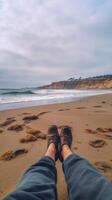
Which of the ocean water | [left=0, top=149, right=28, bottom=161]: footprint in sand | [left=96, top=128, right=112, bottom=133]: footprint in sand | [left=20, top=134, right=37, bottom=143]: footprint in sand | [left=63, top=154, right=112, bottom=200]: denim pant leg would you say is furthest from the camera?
the ocean water

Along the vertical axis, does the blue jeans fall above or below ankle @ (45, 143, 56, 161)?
above

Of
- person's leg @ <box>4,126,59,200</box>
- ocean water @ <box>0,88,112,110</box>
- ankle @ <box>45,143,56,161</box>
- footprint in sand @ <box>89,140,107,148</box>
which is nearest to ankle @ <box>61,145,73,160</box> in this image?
ankle @ <box>45,143,56,161</box>

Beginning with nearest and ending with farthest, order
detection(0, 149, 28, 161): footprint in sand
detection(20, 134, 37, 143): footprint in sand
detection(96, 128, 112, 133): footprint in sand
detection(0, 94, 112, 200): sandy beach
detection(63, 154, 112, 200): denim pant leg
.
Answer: detection(63, 154, 112, 200): denim pant leg
detection(0, 94, 112, 200): sandy beach
detection(0, 149, 28, 161): footprint in sand
detection(20, 134, 37, 143): footprint in sand
detection(96, 128, 112, 133): footprint in sand

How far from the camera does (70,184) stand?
1252 millimetres

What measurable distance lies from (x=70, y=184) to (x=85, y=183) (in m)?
0.13

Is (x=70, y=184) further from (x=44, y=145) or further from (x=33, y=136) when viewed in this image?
(x=33, y=136)

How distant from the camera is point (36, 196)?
110 cm

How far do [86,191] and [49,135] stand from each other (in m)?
1.45

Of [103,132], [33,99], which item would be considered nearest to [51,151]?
[103,132]

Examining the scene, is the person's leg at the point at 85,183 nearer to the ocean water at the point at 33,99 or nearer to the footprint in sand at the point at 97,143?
the footprint in sand at the point at 97,143

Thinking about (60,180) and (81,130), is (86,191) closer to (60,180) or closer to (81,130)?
(60,180)

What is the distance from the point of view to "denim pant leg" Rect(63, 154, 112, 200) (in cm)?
104

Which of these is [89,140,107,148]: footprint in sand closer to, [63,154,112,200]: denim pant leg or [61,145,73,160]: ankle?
[61,145,73,160]: ankle

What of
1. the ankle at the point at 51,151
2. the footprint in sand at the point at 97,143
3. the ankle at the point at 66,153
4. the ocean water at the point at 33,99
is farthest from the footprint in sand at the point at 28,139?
the ocean water at the point at 33,99
